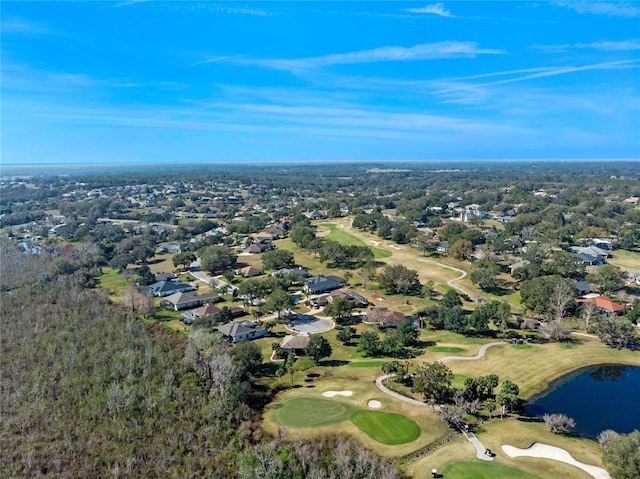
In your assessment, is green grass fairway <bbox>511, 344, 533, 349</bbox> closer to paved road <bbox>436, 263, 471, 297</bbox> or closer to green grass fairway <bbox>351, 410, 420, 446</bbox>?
paved road <bbox>436, 263, 471, 297</bbox>

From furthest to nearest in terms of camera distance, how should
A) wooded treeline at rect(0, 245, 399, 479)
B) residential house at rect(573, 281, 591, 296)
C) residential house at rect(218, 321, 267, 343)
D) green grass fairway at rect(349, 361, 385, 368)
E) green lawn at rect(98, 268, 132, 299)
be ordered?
1. green lawn at rect(98, 268, 132, 299)
2. residential house at rect(573, 281, 591, 296)
3. residential house at rect(218, 321, 267, 343)
4. green grass fairway at rect(349, 361, 385, 368)
5. wooded treeline at rect(0, 245, 399, 479)

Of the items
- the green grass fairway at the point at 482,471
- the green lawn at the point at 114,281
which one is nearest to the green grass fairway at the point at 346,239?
the green lawn at the point at 114,281

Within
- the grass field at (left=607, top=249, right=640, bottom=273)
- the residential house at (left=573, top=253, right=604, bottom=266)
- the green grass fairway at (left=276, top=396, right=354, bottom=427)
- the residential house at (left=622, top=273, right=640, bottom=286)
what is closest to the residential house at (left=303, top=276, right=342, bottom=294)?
the green grass fairway at (left=276, top=396, right=354, bottom=427)

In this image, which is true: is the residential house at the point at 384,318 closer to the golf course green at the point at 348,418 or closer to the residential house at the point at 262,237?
the golf course green at the point at 348,418

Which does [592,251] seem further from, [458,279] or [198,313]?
[198,313]

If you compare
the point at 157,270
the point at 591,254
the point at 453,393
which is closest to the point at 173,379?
the point at 453,393

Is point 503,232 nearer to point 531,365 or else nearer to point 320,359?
point 531,365
